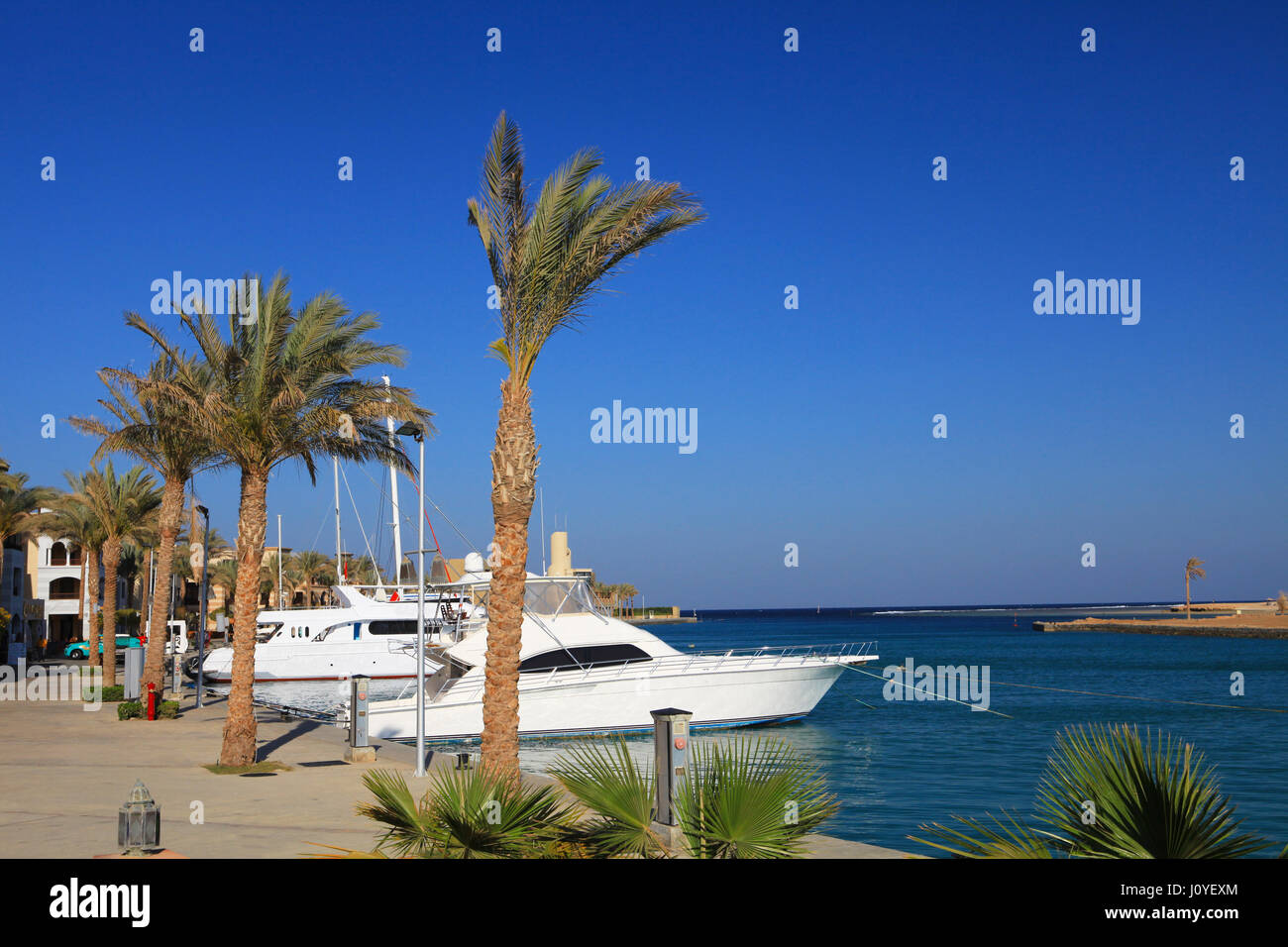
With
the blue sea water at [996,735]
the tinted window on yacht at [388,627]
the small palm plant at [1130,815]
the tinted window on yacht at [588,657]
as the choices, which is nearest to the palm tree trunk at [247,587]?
the blue sea water at [996,735]

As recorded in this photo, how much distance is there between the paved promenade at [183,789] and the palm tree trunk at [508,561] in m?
1.42

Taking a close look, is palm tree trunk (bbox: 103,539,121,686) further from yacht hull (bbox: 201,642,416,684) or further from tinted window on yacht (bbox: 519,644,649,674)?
tinted window on yacht (bbox: 519,644,649,674)

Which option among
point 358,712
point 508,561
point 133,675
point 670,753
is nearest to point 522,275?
point 508,561

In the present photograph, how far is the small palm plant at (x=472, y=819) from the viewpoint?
24.0 ft

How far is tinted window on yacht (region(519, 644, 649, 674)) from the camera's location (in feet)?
84.4

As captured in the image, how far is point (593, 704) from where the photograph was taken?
25.0 m

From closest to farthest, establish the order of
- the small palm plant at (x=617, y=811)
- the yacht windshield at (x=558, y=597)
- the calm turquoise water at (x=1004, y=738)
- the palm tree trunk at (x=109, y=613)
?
the small palm plant at (x=617, y=811) < the calm turquoise water at (x=1004, y=738) < the yacht windshield at (x=558, y=597) < the palm tree trunk at (x=109, y=613)

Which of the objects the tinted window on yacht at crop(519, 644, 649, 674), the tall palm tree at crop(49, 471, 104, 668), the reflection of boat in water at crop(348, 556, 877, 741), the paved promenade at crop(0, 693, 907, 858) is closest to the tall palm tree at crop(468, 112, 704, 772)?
the paved promenade at crop(0, 693, 907, 858)

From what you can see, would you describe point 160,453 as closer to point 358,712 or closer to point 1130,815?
point 358,712

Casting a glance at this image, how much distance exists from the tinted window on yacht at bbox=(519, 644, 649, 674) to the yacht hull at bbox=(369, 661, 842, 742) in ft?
1.48

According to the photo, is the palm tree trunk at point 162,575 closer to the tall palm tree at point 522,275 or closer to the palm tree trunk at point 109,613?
the palm tree trunk at point 109,613
